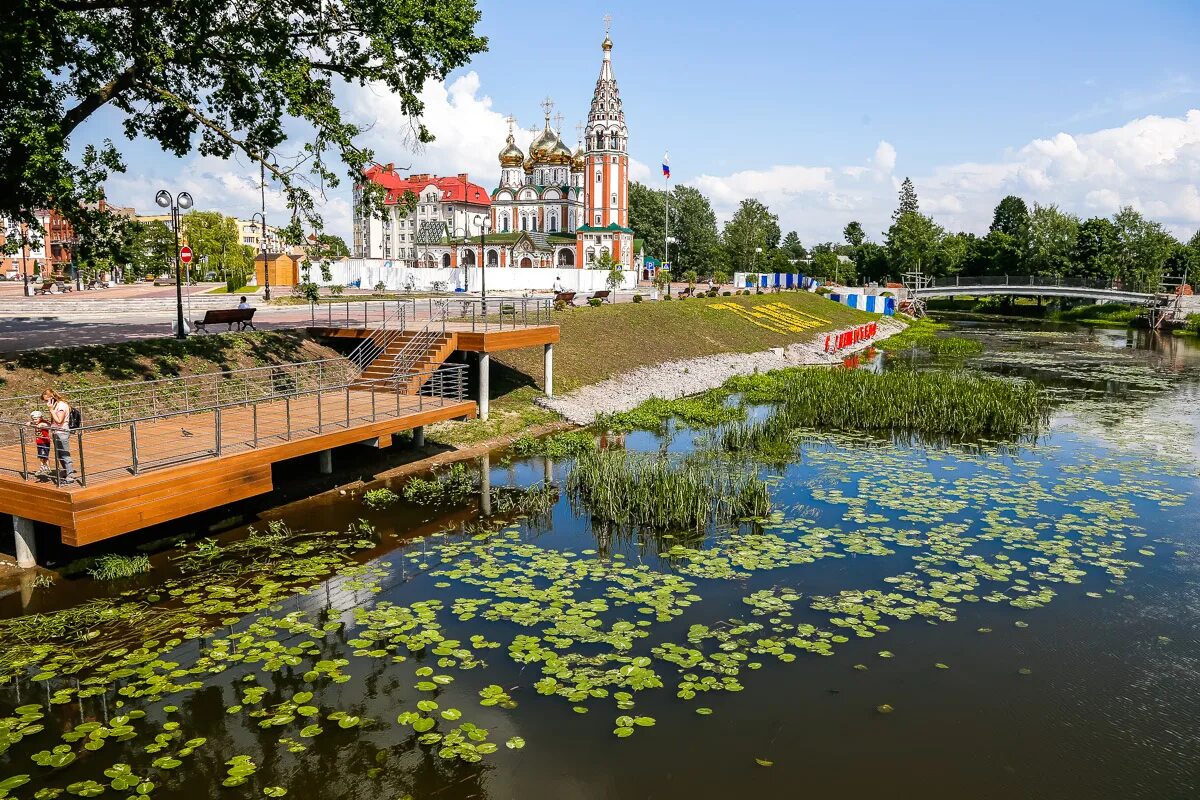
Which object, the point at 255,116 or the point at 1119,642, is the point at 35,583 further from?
the point at 1119,642

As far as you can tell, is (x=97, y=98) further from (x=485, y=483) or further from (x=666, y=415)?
(x=666, y=415)

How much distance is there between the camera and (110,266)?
66.0 ft

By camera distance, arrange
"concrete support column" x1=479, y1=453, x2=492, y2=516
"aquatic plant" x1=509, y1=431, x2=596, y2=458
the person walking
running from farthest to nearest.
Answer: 1. "aquatic plant" x1=509, y1=431, x2=596, y2=458
2. "concrete support column" x1=479, y1=453, x2=492, y2=516
3. the person walking

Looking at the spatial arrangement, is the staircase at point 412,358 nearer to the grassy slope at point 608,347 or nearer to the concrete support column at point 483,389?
the concrete support column at point 483,389

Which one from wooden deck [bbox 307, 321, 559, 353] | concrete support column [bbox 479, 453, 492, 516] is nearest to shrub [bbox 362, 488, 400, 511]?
concrete support column [bbox 479, 453, 492, 516]

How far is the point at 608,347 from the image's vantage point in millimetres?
37250

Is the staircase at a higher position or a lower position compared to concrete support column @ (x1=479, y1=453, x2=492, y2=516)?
higher

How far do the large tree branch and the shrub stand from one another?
1070 centimetres

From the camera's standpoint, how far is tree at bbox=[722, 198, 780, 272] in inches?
4158

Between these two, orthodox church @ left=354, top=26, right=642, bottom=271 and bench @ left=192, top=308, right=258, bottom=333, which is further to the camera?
orthodox church @ left=354, top=26, right=642, bottom=271

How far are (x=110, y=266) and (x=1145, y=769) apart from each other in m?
22.7

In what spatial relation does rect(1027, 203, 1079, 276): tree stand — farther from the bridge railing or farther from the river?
the river

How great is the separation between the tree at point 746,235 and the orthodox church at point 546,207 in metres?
13.9

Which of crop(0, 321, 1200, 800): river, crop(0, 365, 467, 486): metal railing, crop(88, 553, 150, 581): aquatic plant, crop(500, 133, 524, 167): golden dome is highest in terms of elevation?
crop(500, 133, 524, 167): golden dome
